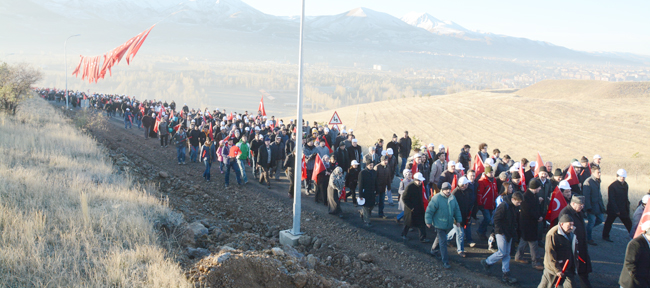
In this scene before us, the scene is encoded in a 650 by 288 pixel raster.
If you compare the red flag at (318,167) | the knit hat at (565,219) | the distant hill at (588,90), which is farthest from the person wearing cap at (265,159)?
the distant hill at (588,90)

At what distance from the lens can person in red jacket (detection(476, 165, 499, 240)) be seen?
28.4 ft

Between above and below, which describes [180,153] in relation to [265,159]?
below

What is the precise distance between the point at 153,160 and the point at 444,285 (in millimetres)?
13951

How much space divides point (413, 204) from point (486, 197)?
1.81m

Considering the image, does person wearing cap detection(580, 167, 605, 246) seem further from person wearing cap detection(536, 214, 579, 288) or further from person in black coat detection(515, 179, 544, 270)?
person wearing cap detection(536, 214, 579, 288)

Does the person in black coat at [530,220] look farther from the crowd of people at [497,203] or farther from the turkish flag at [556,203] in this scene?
the turkish flag at [556,203]

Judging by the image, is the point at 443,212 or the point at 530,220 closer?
the point at 530,220

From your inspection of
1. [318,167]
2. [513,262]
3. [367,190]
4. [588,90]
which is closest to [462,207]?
[513,262]

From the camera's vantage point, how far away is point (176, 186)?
1273cm

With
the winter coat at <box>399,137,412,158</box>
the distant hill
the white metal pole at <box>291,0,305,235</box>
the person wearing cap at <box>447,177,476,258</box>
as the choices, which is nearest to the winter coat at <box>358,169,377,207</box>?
the white metal pole at <box>291,0,305,235</box>

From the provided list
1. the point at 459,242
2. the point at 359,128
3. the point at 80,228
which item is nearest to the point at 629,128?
the point at 359,128

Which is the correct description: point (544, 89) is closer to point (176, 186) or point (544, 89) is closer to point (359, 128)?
point (359, 128)

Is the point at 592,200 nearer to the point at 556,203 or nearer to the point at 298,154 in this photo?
the point at 556,203

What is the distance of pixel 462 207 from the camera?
310 inches
